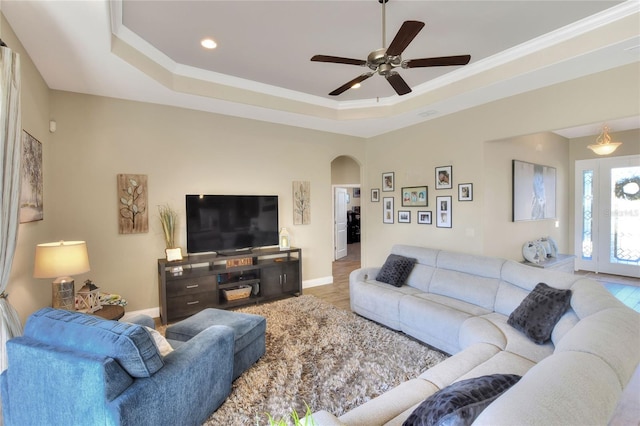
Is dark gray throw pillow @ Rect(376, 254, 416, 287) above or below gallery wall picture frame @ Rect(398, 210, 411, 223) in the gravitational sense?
below

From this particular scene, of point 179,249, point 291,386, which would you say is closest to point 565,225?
point 291,386

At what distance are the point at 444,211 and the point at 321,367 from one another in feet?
10.4

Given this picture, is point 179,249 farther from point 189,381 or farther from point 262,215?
point 189,381

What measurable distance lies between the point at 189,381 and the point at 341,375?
1.30 metres

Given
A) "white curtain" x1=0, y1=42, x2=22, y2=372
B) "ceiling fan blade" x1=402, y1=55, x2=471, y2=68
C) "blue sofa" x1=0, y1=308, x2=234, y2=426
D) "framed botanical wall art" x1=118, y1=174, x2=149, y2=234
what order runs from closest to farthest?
1. "blue sofa" x1=0, y1=308, x2=234, y2=426
2. "white curtain" x1=0, y1=42, x2=22, y2=372
3. "ceiling fan blade" x1=402, y1=55, x2=471, y2=68
4. "framed botanical wall art" x1=118, y1=174, x2=149, y2=234

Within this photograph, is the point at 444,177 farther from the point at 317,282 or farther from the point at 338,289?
the point at 317,282

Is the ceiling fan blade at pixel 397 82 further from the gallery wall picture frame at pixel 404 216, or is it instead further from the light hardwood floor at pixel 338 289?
the light hardwood floor at pixel 338 289

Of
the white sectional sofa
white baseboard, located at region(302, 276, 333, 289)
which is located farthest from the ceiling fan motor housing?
white baseboard, located at region(302, 276, 333, 289)

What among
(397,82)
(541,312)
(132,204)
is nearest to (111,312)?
(132,204)

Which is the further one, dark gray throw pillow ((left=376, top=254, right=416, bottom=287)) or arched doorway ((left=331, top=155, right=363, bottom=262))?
arched doorway ((left=331, top=155, right=363, bottom=262))

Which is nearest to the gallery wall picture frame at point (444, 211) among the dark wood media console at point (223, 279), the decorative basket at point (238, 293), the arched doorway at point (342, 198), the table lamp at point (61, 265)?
the arched doorway at point (342, 198)

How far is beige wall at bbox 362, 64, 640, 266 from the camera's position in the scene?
3232mm

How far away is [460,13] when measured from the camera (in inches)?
104

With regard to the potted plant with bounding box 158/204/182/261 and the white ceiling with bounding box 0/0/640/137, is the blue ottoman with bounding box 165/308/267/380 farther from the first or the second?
the white ceiling with bounding box 0/0/640/137
